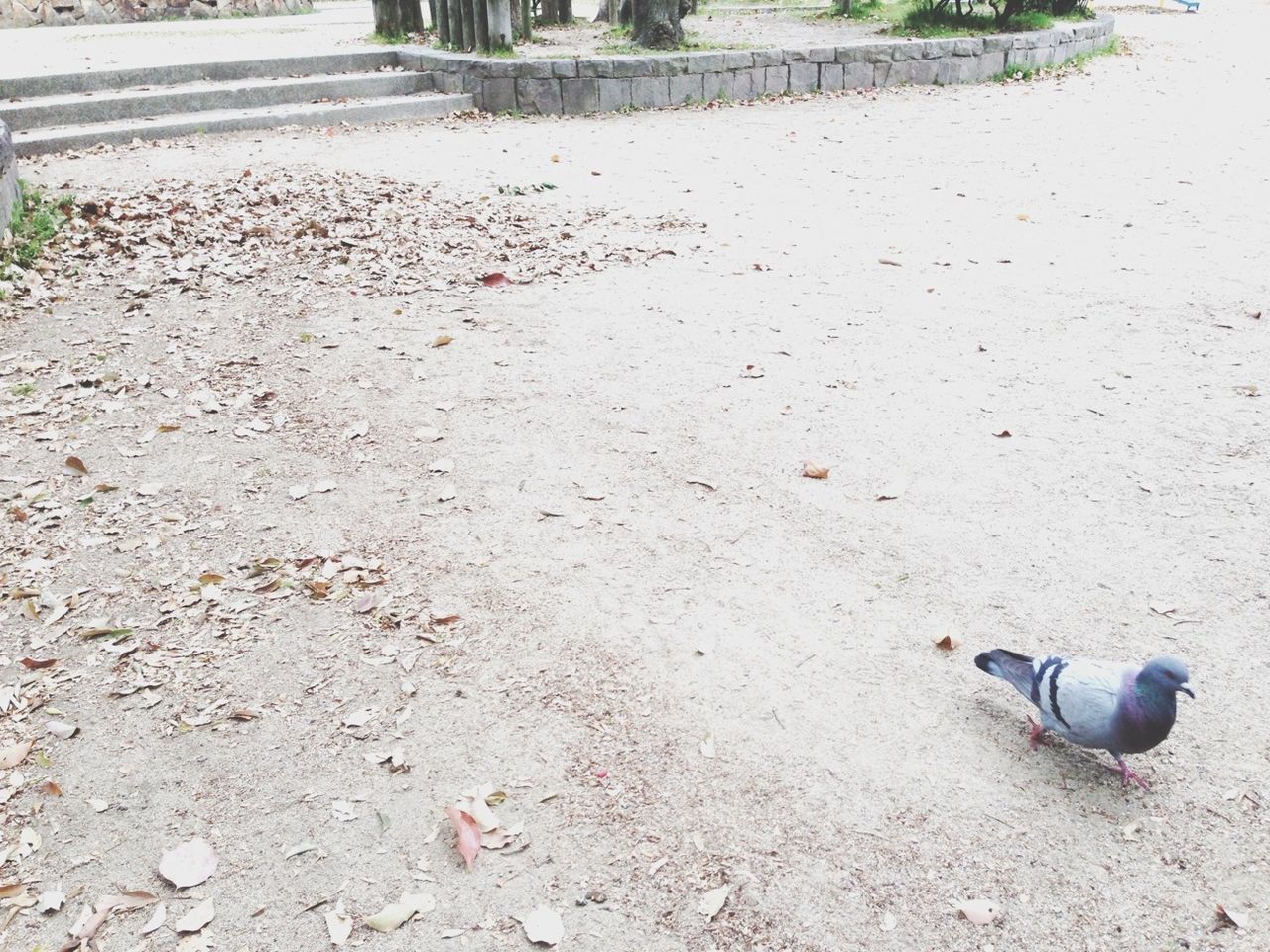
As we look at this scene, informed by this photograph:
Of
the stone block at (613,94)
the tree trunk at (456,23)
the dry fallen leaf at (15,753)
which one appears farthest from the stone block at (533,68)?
the dry fallen leaf at (15,753)

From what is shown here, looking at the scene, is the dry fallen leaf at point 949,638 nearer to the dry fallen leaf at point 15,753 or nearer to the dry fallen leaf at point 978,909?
the dry fallen leaf at point 978,909

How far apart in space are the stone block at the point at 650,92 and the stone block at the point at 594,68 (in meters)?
0.31

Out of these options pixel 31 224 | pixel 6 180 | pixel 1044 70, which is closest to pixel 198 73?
pixel 6 180

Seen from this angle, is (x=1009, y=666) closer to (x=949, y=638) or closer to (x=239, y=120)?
(x=949, y=638)

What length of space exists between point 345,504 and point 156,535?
644 millimetres

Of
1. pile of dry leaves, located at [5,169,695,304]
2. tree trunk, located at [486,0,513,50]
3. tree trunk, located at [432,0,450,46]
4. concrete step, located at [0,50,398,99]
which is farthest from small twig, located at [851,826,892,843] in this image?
tree trunk, located at [432,0,450,46]

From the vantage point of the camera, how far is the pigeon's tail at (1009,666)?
2.49m

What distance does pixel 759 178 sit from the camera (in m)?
8.23

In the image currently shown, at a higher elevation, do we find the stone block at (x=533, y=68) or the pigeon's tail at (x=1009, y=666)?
the stone block at (x=533, y=68)

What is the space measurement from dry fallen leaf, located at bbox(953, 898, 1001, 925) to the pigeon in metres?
0.48

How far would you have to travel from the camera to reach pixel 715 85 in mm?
11430

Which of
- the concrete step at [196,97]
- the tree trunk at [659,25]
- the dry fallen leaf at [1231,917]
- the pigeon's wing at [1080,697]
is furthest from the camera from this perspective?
the tree trunk at [659,25]

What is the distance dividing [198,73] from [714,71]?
553cm

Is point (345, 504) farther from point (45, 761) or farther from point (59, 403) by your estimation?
point (59, 403)
